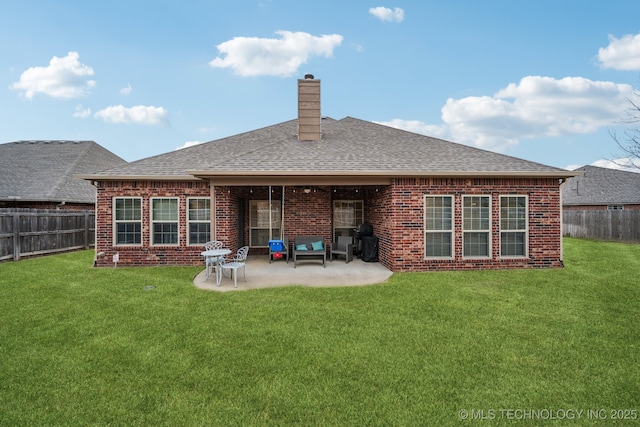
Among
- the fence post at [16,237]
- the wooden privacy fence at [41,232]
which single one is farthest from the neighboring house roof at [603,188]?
the fence post at [16,237]

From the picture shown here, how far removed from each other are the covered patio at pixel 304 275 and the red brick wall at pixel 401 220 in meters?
0.89

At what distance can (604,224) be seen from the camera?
17172 millimetres

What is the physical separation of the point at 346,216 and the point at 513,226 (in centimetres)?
556

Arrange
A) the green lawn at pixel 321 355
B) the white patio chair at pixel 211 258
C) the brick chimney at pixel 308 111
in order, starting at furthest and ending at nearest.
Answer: the brick chimney at pixel 308 111
the white patio chair at pixel 211 258
the green lawn at pixel 321 355

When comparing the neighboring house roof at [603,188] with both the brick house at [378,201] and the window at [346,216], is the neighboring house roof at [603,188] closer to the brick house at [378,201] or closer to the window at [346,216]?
the brick house at [378,201]

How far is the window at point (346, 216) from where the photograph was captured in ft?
40.2

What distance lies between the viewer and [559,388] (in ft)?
10.5

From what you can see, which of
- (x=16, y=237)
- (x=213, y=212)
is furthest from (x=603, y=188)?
(x=16, y=237)

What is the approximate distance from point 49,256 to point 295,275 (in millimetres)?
10084

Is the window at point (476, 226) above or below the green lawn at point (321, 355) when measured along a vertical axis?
above

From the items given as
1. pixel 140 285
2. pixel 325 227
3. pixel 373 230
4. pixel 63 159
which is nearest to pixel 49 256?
pixel 140 285

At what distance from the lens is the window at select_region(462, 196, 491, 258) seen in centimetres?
917

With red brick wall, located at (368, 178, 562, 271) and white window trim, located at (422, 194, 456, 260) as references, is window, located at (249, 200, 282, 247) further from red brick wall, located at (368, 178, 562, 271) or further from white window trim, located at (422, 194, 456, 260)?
white window trim, located at (422, 194, 456, 260)

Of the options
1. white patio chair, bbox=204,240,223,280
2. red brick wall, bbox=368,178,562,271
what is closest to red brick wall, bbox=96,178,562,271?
red brick wall, bbox=368,178,562,271
